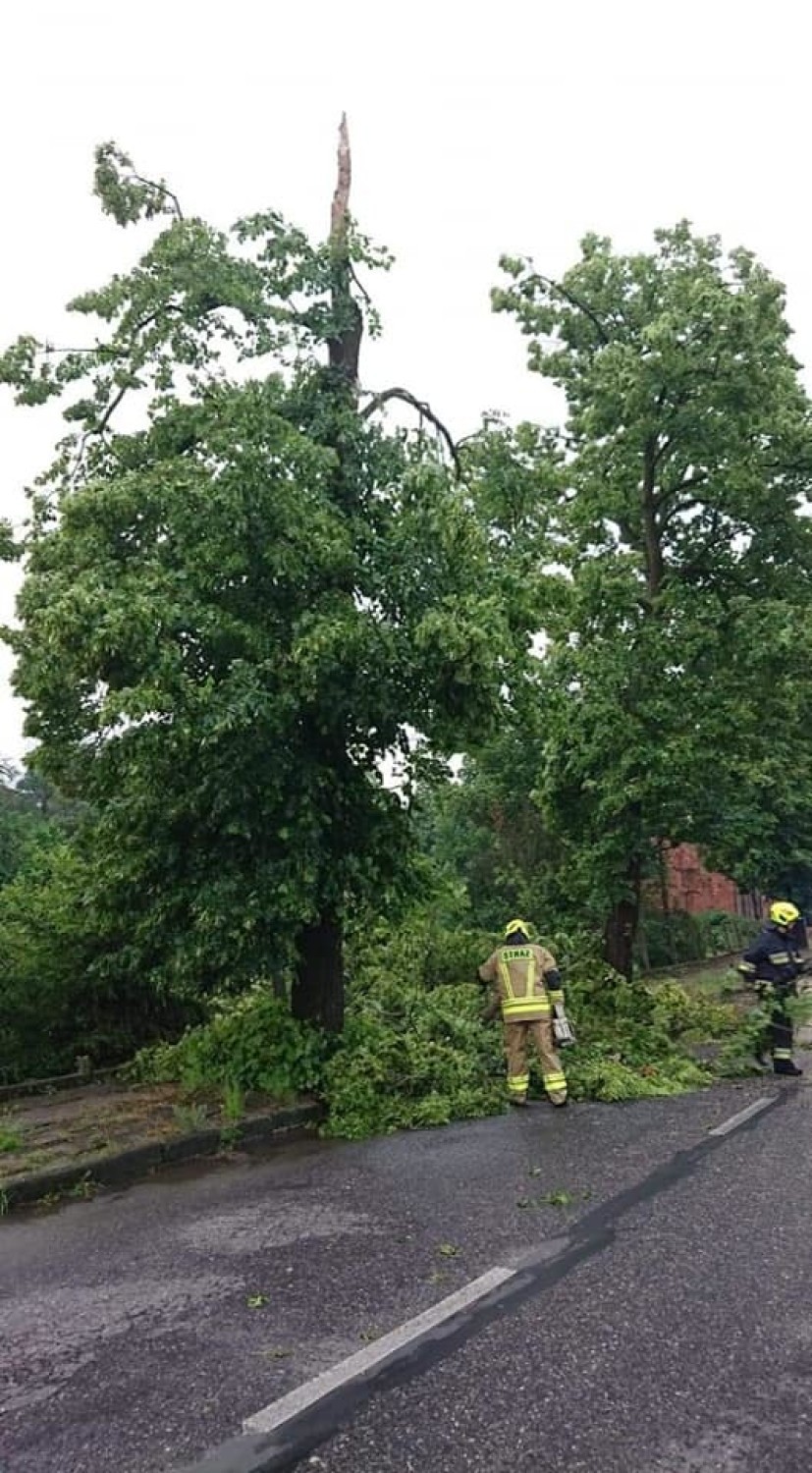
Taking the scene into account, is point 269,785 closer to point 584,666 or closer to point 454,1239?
point 454,1239

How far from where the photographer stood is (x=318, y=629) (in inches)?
323

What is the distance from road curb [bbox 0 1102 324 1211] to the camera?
682cm

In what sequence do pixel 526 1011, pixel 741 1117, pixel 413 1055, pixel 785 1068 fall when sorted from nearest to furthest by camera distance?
pixel 741 1117 < pixel 526 1011 < pixel 413 1055 < pixel 785 1068

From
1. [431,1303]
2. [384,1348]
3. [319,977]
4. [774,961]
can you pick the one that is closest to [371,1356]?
[384,1348]

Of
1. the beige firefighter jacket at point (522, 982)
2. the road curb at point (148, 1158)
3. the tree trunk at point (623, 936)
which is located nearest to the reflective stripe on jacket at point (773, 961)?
the beige firefighter jacket at point (522, 982)

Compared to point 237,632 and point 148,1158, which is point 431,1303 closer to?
point 148,1158

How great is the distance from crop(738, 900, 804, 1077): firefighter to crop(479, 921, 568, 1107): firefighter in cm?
265

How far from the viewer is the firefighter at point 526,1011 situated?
370 inches

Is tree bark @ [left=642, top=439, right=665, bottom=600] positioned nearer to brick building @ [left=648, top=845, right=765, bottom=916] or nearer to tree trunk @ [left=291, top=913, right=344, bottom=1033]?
tree trunk @ [left=291, top=913, right=344, bottom=1033]

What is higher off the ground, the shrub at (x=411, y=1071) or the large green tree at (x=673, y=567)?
the large green tree at (x=673, y=567)

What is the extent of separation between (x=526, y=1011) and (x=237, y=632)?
14.2 ft

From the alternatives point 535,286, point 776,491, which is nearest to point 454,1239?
point 776,491

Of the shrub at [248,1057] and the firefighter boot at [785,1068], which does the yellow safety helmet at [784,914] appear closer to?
the firefighter boot at [785,1068]

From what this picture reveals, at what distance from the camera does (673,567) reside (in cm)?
1862
